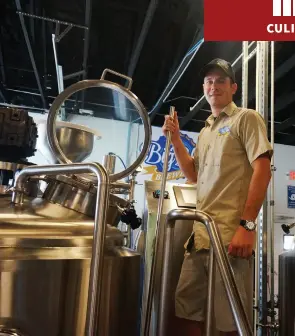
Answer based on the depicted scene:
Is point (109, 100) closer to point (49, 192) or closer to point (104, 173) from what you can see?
point (49, 192)

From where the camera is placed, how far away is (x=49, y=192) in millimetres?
1418

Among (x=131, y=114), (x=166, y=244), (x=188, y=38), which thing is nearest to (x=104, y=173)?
(x=166, y=244)

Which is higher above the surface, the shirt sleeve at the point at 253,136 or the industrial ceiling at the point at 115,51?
the industrial ceiling at the point at 115,51

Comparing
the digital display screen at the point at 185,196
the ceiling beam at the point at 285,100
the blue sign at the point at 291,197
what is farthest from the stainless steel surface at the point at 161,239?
the blue sign at the point at 291,197

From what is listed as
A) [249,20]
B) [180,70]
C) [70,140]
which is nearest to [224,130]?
[70,140]

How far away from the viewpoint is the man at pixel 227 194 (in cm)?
143

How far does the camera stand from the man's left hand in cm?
139

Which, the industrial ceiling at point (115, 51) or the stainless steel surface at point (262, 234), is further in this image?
the industrial ceiling at point (115, 51)

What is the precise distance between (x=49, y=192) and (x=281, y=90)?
4.29 meters

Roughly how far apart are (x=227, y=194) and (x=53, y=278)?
2.71 feet

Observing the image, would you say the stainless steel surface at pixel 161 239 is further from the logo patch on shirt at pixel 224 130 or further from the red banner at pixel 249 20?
the red banner at pixel 249 20

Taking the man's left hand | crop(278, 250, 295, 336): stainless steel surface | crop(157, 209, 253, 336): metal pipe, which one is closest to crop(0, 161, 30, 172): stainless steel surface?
crop(157, 209, 253, 336): metal pipe

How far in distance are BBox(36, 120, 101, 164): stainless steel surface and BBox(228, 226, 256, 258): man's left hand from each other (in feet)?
2.78

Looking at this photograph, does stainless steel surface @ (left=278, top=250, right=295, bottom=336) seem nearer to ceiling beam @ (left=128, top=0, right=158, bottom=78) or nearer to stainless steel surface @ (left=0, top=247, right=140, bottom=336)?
A: stainless steel surface @ (left=0, top=247, right=140, bottom=336)
